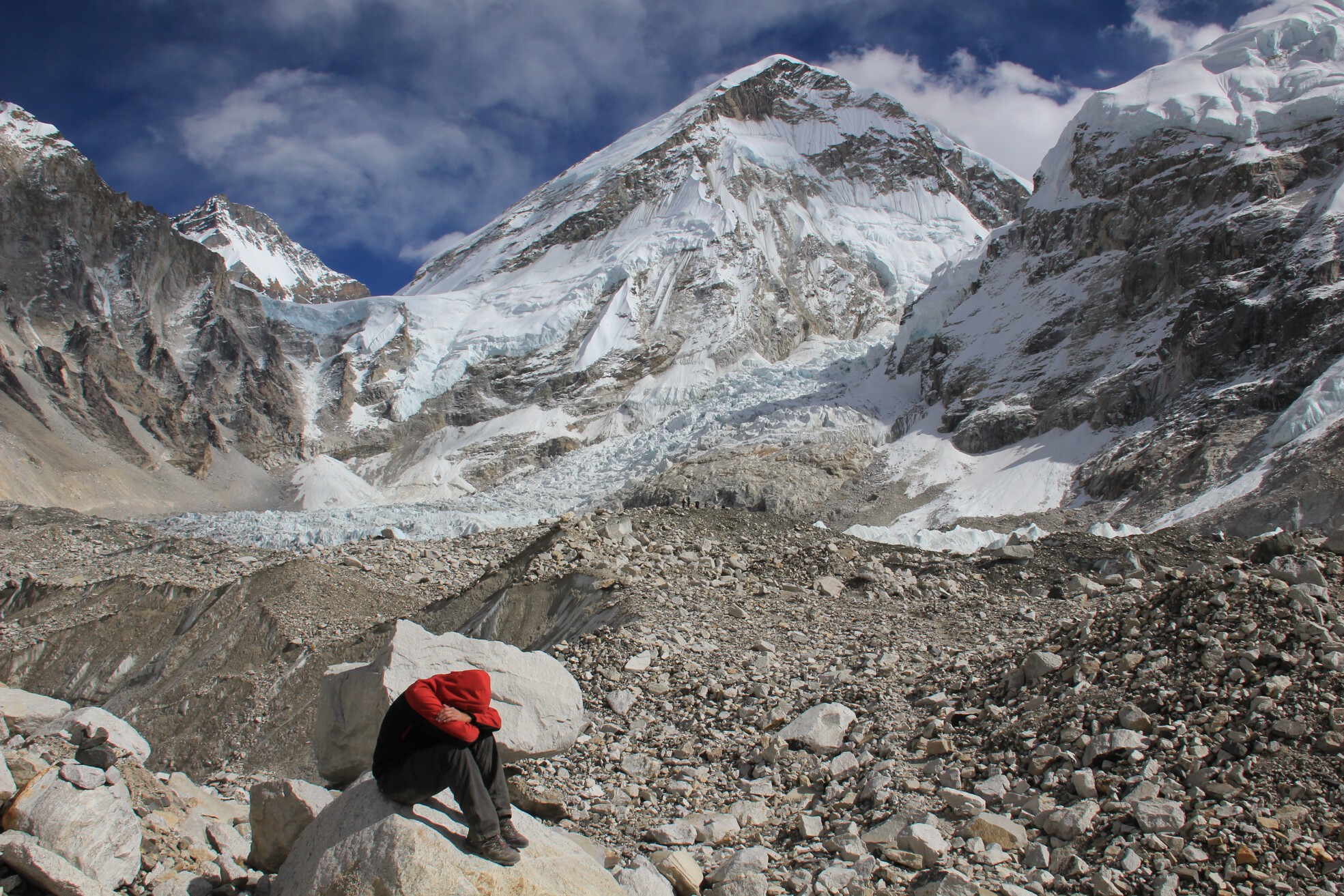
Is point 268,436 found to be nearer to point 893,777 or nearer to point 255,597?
point 255,597

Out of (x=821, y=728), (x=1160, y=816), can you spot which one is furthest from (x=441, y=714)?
(x=1160, y=816)

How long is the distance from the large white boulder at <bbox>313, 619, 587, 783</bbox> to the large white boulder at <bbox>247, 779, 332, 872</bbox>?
583 mm

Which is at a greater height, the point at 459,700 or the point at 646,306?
the point at 646,306

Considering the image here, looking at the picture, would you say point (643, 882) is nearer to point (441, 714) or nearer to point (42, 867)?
point (441, 714)

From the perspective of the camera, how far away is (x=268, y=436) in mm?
92438

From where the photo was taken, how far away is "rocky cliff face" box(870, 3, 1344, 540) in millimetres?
44312

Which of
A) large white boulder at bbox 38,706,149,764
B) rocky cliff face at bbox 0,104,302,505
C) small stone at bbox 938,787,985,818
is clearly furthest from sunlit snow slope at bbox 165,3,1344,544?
large white boulder at bbox 38,706,149,764

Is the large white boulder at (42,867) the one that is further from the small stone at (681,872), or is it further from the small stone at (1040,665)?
the small stone at (1040,665)

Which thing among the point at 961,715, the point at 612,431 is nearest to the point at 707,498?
the point at 612,431

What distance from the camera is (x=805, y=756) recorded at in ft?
21.4

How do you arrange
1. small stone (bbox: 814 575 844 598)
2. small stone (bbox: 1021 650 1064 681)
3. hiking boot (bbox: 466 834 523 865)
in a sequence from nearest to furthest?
hiking boot (bbox: 466 834 523 865) → small stone (bbox: 1021 650 1064 681) → small stone (bbox: 814 575 844 598)

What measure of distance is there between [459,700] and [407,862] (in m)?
0.74

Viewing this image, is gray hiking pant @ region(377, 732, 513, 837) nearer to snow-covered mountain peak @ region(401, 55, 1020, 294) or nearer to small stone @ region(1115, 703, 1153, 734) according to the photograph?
small stone @ region(1115, 703, 1153, 734)

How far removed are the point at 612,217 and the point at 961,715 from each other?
398ft
